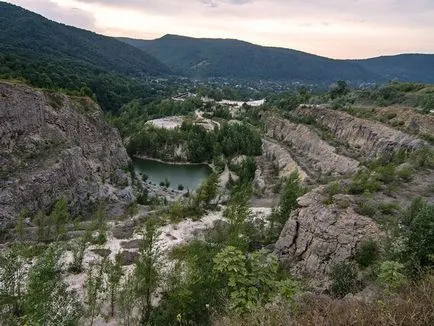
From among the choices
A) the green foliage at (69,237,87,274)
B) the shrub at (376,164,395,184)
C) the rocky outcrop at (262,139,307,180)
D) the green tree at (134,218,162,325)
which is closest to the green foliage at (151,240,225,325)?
the green tree at (134,218,162,325)

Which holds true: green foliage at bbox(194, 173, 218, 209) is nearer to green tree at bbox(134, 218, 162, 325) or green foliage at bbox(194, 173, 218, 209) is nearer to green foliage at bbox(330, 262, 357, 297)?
green tree at bbox(134, 218, 162, 325)

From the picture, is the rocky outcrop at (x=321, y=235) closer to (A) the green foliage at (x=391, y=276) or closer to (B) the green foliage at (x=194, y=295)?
(B) the green foliage at (x=194, y=295)

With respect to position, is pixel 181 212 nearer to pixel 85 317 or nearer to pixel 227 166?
pixel 85 317

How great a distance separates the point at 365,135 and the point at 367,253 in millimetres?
35433

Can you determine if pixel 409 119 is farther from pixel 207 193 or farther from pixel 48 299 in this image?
pixel 48 299

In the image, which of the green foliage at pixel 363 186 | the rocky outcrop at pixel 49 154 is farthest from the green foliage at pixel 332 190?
the rocky outcrop at pixel 49 154

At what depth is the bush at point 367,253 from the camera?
17406mm

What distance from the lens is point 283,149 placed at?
65812mm

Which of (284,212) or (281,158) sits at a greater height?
(284,212)

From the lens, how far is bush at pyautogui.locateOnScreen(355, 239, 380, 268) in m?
17.4

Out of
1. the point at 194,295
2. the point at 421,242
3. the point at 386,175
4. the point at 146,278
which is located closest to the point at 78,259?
the point at 146,278

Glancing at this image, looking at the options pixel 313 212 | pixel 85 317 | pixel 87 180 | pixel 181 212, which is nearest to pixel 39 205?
pixel 87 180

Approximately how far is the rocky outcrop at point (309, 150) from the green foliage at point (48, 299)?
1375 inches

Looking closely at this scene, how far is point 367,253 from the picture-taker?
17.6 metres
